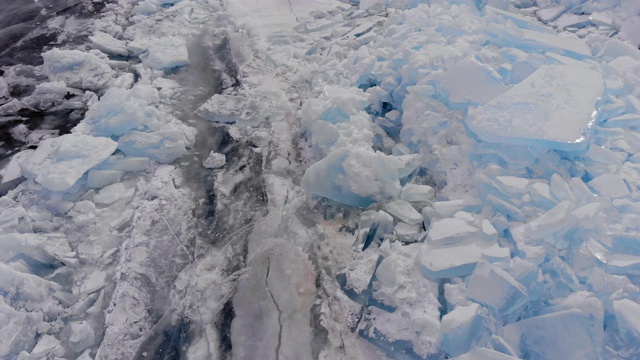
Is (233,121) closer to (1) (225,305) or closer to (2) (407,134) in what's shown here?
(2) (407,134)

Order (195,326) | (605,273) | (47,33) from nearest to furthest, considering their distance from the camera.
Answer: (605,273) → (195,326) → (47,33)

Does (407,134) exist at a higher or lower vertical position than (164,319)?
higher

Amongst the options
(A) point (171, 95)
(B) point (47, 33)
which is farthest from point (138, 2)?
(A) point (171, 95)

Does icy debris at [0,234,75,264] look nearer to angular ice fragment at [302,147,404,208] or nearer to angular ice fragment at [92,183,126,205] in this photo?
angular ice fragment at [92,183,126,205]

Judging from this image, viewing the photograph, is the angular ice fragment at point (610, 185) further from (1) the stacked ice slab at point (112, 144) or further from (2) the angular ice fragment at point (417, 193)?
(1) the stacked ice slab at point (112, 144)

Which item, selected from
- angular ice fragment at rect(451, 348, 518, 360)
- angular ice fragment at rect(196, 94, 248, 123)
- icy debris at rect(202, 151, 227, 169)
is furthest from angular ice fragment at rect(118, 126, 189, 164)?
angular ice fragment at rect(451, 348, 518, 360)

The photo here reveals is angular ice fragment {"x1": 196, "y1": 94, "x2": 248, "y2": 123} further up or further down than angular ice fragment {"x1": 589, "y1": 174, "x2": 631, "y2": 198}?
further down

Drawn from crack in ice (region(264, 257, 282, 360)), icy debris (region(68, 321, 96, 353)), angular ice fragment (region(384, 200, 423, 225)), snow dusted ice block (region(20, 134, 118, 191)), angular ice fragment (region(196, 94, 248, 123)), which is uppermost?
snow dusted ice block (region(20, 134, 118, 191))
